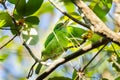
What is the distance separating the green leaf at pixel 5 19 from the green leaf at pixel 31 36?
0.06m

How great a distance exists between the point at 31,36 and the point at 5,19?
4.2 inches

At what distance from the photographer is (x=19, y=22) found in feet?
2.91

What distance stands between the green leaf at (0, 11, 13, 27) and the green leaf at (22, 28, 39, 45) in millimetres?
65

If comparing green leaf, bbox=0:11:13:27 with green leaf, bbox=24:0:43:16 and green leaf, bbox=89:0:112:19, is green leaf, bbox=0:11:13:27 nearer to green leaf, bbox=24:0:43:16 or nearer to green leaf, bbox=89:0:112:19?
green leaf, bbox=24:0:43:16

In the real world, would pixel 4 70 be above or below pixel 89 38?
below

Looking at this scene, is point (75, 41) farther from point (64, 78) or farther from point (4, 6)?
point (4, 6)

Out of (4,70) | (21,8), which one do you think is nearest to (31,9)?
(21,8)

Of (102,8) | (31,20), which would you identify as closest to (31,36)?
(31,20)

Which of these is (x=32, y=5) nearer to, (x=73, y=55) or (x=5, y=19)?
(x=5, y=19)

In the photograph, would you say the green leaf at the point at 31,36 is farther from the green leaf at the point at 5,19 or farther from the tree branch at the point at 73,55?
the tree branch at the point at 73,55

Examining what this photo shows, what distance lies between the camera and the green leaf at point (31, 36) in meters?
0.95

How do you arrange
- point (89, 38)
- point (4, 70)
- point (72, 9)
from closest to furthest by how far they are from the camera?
point (89, 38) < point (72, 9) < point (4, 70)

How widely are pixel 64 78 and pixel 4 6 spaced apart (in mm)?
242

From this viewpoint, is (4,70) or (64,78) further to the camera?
(4,70)
